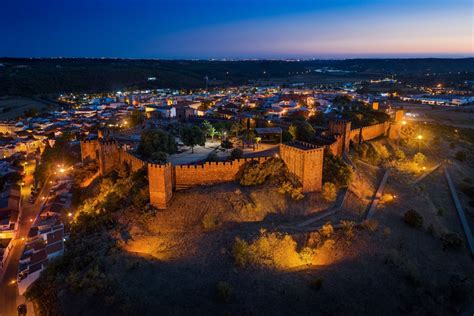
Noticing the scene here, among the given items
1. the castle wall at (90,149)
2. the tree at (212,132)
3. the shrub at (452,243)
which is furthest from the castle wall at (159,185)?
the shrub at (452,243)

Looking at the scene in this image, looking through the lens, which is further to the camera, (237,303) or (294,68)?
(294,68)

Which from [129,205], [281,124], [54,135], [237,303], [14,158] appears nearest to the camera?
[237,303]

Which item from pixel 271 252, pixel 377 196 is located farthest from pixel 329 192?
pixel 271 252

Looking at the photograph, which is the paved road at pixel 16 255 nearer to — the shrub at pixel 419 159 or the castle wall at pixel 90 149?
the castle wall at pixel 90 149

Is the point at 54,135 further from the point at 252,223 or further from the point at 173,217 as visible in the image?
the point at 252,223

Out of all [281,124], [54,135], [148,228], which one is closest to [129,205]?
[148,228]

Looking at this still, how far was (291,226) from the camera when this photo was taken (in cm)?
1440

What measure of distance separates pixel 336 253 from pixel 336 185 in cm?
455

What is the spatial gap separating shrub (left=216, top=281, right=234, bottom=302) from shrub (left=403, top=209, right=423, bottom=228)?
9129mm

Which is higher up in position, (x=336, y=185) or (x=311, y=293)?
(x=336, y=185)

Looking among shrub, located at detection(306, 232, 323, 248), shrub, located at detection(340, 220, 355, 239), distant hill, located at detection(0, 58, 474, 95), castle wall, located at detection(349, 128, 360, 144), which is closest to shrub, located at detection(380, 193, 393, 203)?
shrub, located at detection(340, 220, 355, 239)

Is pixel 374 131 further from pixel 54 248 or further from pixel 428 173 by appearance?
pixel 54 248

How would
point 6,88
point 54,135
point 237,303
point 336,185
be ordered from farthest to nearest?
point 6,88 → point 54,135 → point 336,185 → point 237,303

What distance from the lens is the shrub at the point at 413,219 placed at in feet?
51.5
